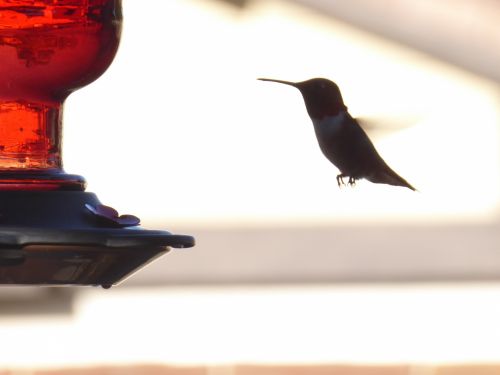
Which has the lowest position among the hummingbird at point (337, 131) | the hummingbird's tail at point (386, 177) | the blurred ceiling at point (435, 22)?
the hummingbird's tail at point (386, 177)

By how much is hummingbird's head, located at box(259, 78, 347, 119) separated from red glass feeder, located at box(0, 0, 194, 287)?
69 cm

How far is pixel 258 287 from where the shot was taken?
4.73 metres

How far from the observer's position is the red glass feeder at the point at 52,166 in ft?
5.27

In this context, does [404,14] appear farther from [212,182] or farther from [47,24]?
[47,24]

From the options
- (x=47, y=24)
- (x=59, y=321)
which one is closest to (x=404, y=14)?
(x=59, y=321)

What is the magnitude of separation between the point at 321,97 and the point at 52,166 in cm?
80

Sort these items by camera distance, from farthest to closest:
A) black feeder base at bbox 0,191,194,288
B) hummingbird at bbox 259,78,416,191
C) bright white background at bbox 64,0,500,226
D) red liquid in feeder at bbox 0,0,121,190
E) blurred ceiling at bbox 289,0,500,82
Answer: bright white background at bbox 64,0,500,226
blurred ceiling at bbox 289,0,500,82
hummingbird at bbox 259,78,416,191
red liquid in feeder at bbox 0,0,121,190
black feeder base at bbox 0,191,194,288

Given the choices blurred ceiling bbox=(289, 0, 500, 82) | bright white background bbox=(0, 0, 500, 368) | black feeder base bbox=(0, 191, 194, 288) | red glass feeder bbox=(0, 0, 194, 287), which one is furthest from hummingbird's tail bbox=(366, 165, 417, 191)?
bright white background bbox=(0, 0, 500, 368)

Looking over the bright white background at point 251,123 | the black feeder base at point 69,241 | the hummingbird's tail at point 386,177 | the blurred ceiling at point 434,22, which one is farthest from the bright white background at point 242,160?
the black feeder base at point 69,241

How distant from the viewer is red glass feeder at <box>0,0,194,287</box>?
161cm

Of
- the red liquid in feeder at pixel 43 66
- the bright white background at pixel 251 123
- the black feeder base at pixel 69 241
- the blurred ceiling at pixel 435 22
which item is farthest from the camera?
the bright white background at pixel 251 123

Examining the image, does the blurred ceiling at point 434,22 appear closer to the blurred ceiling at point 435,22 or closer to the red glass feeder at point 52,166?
the blurred ceiling at point 435,22

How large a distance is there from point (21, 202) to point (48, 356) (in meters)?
3.10

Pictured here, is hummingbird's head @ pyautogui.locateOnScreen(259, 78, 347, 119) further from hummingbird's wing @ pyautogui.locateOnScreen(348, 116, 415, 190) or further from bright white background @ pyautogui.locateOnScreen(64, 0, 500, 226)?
bright white background @ pyautogui.locateOnScreen(64, 0, 500, 226)
